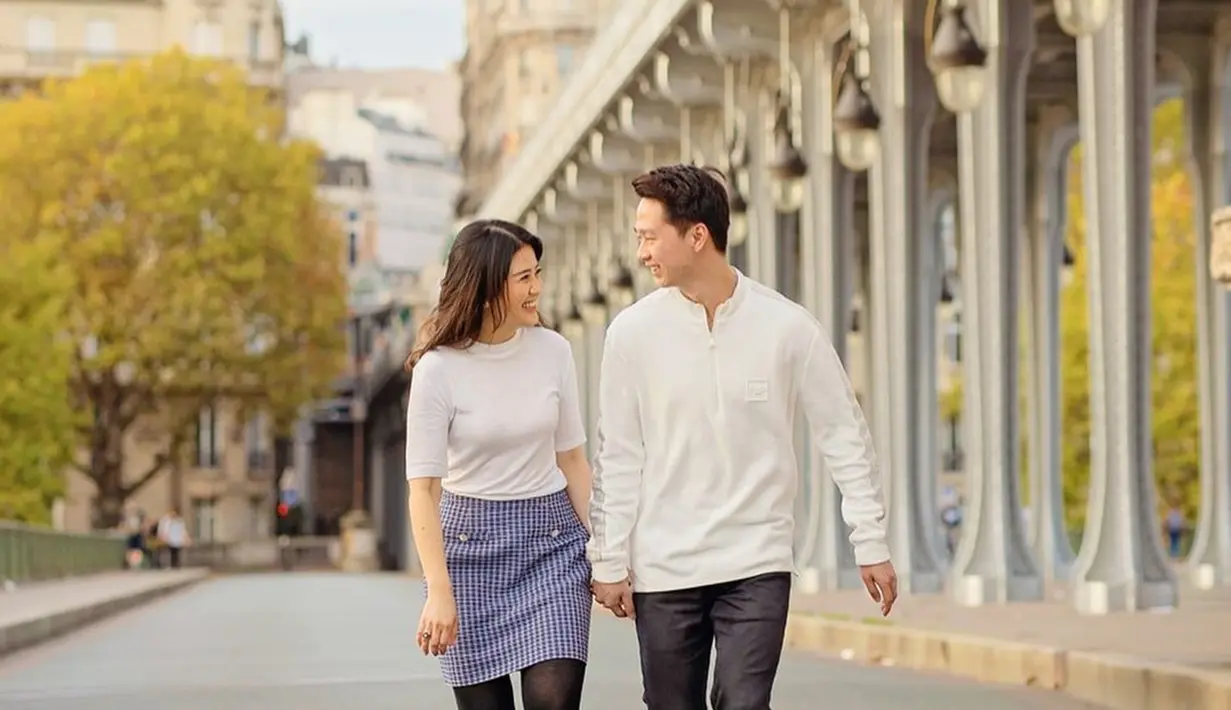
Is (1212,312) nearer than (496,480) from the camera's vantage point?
No

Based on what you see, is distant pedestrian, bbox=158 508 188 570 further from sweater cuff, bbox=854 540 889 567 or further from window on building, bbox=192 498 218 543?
sweater cuff, bbox=854 540 889 567

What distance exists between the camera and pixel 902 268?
25453 millimetres

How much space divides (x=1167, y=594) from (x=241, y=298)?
5985 centimetres

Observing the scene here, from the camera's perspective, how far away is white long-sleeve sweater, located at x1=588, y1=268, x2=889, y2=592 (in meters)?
6.45

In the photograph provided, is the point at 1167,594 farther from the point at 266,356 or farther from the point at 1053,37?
the point at 266,356

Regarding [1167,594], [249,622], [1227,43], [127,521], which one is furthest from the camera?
[127,521]

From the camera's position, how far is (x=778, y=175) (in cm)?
2502

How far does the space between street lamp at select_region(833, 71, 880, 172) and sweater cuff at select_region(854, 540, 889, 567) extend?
50.5 ft

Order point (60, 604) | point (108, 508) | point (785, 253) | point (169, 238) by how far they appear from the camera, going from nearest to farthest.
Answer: point (60, 604)
point (785, 253)
point (169, 238)
point (108, 508)

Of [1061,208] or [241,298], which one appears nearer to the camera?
[1061,208]

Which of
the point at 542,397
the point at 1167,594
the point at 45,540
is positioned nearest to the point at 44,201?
the point at 45,540

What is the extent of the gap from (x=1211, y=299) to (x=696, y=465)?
21070 mm

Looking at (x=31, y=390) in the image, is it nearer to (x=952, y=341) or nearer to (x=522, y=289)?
(x=952, y=341)

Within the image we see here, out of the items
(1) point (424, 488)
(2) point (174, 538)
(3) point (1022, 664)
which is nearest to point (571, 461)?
(1) point (424, 488)
